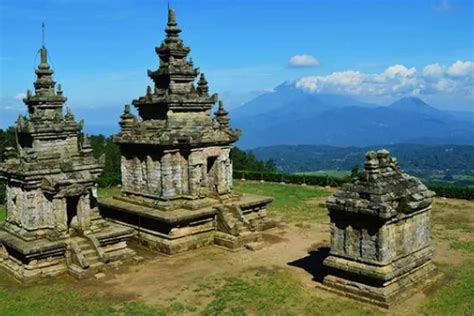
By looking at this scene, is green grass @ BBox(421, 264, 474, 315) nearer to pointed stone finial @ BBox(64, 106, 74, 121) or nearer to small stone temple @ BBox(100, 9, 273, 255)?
small stone temple @ BBox(100, 9, 273, 255)

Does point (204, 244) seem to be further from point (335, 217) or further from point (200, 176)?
point (335, 217)

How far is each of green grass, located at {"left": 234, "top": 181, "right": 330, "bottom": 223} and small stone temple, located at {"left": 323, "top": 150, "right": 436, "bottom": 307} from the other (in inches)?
472

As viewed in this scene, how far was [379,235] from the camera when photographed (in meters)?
16.4

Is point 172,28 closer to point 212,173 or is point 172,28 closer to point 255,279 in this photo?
point 212,173

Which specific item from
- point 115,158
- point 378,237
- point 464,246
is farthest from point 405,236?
point 115,158

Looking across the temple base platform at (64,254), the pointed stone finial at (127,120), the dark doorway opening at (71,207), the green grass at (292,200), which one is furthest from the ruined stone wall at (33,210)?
the green grass at (292,200)

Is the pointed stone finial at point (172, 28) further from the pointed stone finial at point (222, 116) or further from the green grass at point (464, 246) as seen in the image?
the green grass at point (464, 246)

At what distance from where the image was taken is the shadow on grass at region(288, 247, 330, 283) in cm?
1941

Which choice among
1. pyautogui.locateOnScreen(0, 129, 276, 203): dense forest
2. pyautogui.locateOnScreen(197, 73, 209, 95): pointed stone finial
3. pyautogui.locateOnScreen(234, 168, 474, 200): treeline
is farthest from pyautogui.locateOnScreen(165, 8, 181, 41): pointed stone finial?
pyautogui.locateOnScreen(0, 129, 276, 203): dense forest

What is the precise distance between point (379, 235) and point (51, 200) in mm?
12746

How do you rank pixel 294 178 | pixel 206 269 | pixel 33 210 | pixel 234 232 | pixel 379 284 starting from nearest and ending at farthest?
pixel 379 284 < pixel 33 210 < pixel 206 269 < pixel 234 232 < pixel 294 178

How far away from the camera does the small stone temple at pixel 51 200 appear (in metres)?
20.0

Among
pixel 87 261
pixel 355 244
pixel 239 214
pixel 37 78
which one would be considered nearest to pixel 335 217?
pixel 355 244

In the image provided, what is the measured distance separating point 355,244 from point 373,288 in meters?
1.54
